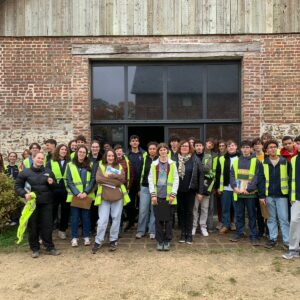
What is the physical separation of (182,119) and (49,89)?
3.58 meters

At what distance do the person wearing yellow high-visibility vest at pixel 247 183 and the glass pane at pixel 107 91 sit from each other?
163 inches

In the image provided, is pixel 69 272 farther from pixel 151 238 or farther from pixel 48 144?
pixel 48 144

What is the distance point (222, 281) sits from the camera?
4.86 m

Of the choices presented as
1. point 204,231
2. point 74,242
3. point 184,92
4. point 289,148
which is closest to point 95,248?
point 74,242

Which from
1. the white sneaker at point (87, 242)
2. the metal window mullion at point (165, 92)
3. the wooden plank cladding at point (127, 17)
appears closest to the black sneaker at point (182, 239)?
the white sneaker at point (87, 242)

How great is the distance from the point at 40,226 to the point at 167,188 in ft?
7.49

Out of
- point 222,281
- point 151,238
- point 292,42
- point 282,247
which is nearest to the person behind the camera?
point 222,281

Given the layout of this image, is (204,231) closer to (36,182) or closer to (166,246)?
(166,246)

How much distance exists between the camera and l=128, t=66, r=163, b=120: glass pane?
9375mm

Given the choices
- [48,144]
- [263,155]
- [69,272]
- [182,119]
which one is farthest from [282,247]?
[48,144]

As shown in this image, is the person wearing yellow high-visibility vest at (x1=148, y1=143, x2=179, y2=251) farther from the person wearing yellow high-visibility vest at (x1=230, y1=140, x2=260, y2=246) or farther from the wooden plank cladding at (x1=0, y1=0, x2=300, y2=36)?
the wooden plank cladding at (x1=0, y1=0, x2=300, y2=36)

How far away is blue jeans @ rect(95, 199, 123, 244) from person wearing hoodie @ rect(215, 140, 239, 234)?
2.15 meters

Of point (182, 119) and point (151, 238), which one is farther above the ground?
point (182, 119)

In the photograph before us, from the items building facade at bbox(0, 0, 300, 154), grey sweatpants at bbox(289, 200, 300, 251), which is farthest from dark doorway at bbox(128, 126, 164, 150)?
grey sweatpants at bbox(289, 200, 300, 251)
